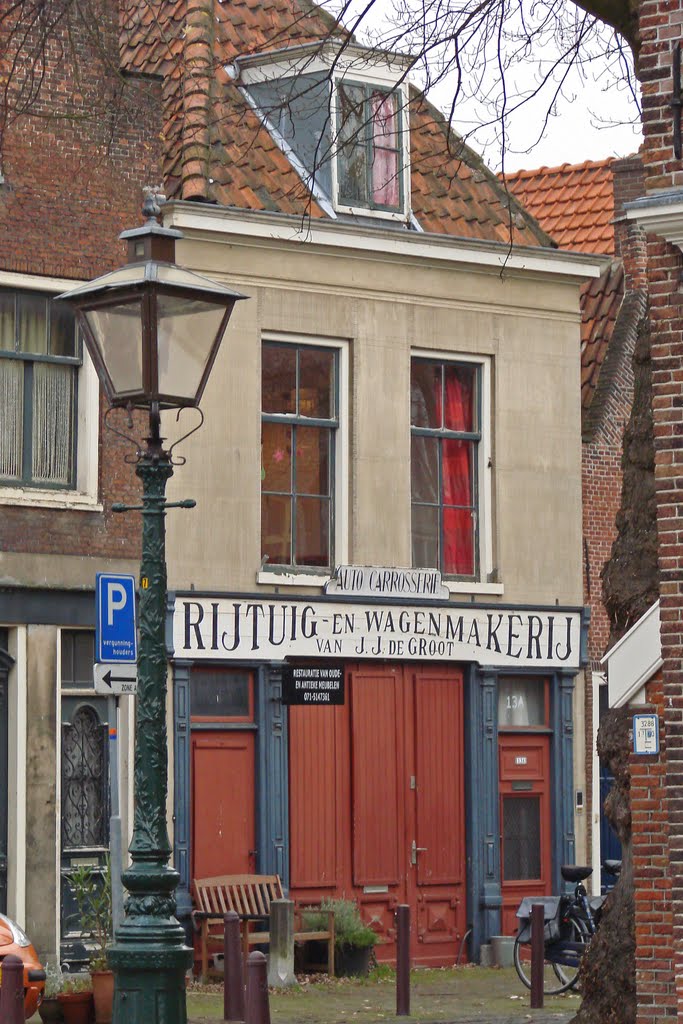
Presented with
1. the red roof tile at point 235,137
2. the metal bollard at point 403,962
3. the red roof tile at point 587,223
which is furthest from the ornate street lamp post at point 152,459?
the red roof tile at point 587,223

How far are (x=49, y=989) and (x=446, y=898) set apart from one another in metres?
7.05

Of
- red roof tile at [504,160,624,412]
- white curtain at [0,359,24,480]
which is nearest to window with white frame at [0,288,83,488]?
white curtain at [0,359,24,480]

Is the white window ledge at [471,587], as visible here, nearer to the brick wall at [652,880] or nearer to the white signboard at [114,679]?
the white signboard at [114,679]

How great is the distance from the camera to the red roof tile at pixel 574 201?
85.6ft

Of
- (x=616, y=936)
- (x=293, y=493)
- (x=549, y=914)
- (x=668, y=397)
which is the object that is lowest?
(x=549, y=914)

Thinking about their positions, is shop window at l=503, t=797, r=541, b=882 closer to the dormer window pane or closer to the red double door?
the red double door

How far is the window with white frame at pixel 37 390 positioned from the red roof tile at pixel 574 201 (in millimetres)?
8594

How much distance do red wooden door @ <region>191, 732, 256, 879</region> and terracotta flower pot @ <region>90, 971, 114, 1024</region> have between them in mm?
5266

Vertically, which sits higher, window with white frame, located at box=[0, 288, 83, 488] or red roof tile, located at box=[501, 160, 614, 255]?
red roof tile, located at box=[501, 160, 614, 255]

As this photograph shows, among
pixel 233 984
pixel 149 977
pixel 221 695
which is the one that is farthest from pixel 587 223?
pixel 149 977

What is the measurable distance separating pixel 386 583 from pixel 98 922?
625 cm

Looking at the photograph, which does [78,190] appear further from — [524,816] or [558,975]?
[558,975]

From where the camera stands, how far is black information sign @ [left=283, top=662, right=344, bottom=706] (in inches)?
810

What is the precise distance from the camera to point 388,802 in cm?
2116
